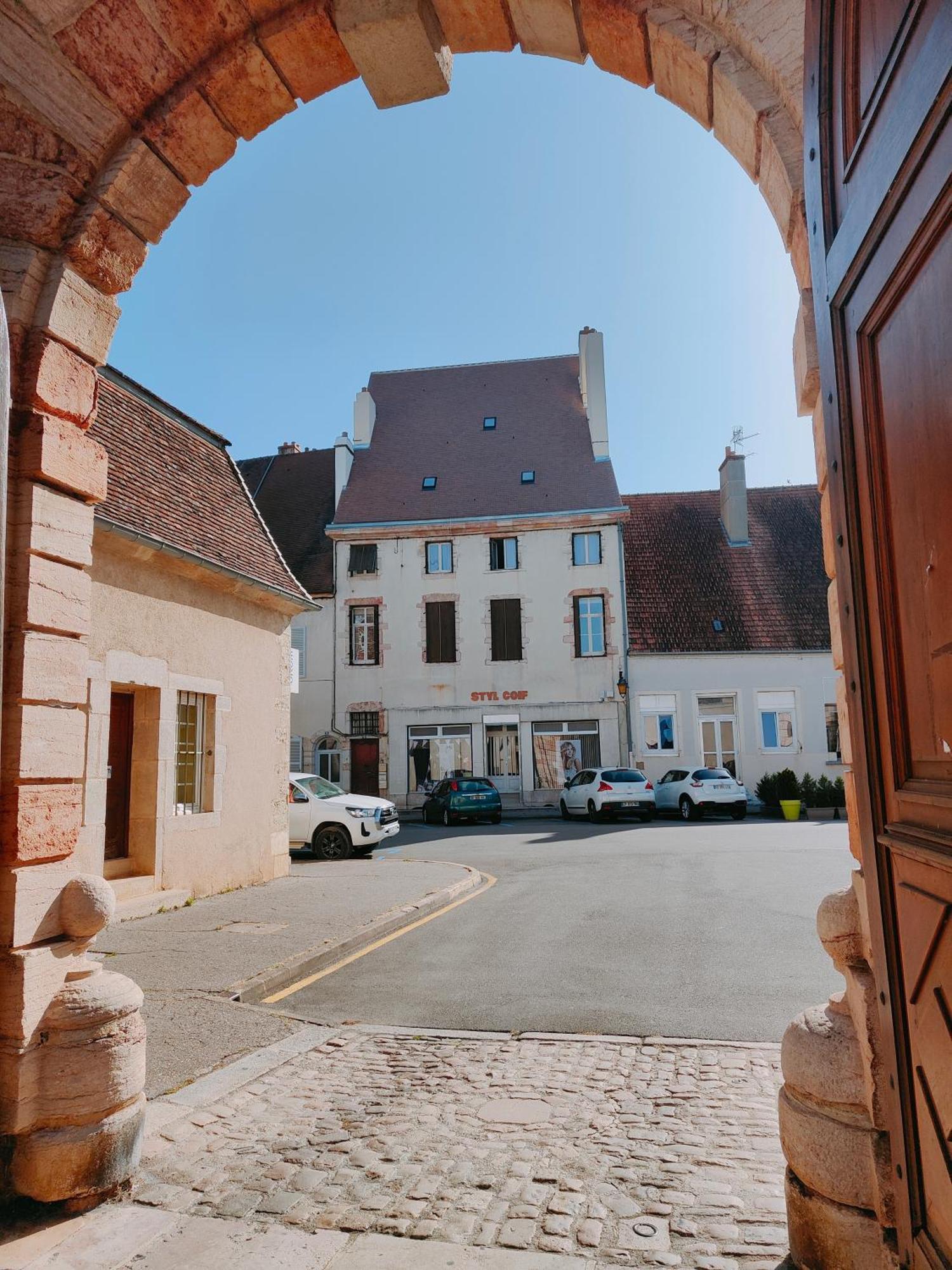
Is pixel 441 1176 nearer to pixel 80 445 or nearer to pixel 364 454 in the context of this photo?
pixel 80 445

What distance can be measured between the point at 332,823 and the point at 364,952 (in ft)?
25.3

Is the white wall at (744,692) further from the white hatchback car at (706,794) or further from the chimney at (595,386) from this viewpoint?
the chimney at (595,386)

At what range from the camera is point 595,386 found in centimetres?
2970

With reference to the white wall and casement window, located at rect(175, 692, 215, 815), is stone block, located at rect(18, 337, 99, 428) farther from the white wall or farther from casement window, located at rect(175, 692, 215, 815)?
the white wall

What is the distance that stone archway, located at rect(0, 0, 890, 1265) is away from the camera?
320 cm

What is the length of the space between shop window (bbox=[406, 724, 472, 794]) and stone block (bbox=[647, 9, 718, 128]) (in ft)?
79.9

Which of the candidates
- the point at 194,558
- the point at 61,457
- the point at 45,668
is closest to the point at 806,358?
the point at 61,457

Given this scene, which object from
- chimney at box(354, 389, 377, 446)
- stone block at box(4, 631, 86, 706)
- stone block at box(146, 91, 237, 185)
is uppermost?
chimney at box(354, 389, 377, 446)

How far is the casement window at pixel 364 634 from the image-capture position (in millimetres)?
28031

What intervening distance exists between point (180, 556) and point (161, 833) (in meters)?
3.04

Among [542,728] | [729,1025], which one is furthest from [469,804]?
[729,1025]

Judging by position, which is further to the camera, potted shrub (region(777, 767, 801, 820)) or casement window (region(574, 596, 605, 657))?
casement window (region(574, 596, 605, 657))

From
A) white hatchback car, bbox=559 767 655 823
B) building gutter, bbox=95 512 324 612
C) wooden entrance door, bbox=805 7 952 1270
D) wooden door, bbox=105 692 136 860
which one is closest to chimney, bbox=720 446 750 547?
white hatchback car, bbox=559 767 655 823

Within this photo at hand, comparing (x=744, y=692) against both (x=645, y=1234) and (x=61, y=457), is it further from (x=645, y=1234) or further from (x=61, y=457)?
(x=61, y=457)
